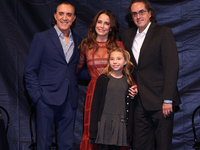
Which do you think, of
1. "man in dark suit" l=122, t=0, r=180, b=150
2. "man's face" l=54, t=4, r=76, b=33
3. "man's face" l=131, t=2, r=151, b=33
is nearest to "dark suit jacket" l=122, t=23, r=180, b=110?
"man in dark suit" l=122, t=0, r=180, b=150

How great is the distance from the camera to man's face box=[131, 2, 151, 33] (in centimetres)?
311

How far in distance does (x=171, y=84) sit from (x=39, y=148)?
1691 mm

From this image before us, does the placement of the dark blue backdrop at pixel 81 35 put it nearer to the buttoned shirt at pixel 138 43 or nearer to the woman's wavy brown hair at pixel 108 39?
the woman's wavy brown hair at pixel 108 39

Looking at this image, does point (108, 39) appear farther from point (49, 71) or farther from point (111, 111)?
point (111, 111)

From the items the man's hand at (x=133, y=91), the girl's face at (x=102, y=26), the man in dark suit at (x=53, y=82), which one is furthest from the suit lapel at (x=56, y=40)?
the man's hand at (x=133, y=91)

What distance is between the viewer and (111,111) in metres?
2.92

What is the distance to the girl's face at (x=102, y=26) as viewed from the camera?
3287 mm

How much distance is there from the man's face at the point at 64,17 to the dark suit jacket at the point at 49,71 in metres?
0.16

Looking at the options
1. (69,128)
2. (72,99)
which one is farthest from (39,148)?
(72,99)

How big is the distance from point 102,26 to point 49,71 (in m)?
0.85

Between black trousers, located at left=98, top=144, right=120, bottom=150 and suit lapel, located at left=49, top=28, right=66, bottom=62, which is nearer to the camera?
black trousers, located at left=98, top=144, right=120, bottom=150

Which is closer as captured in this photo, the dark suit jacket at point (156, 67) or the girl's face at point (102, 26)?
the dark suit jacket at point (156, 67)

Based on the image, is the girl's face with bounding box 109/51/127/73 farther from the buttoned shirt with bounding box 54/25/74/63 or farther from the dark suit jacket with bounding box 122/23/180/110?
the buttoned shirt with bounding box 54/25/74/63

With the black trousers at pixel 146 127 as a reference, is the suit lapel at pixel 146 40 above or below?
above
